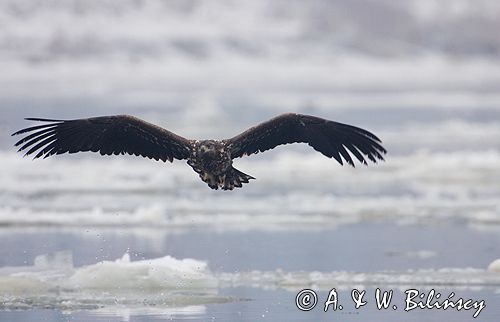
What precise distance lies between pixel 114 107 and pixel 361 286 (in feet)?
A: 69.1

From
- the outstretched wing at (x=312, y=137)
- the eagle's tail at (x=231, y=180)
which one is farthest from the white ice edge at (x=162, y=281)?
the outstretched wing at (x=312, y=137)

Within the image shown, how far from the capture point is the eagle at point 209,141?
14047 millimetres

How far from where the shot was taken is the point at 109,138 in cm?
1435

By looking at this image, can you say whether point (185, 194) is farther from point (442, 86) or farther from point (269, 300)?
point (442, 86)

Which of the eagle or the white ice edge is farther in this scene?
the white ice edge

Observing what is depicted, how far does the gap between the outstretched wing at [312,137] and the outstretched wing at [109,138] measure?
23.2 inches

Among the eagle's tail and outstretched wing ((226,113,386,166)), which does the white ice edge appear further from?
outstretched wing ((226,113,386,166))

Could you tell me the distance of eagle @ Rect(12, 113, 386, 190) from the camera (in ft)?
46.1

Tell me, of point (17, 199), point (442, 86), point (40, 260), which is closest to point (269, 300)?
point (40, 260)

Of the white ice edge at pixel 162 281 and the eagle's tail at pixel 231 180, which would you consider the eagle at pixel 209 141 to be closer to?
the eagle's tail at pixel 231 180

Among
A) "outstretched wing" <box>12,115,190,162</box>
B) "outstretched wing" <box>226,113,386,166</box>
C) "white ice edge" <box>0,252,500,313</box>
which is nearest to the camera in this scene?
"outstretched wing" <box>226,113,386,166</box>

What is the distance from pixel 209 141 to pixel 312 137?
94 centimetres

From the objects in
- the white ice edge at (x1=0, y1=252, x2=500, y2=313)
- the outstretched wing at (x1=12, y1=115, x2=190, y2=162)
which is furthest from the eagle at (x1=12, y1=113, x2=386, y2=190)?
the white ice edge at (x1=0, y1=252, x2=500, y2=313)

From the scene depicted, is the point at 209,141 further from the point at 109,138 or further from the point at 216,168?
the point at 109,138
